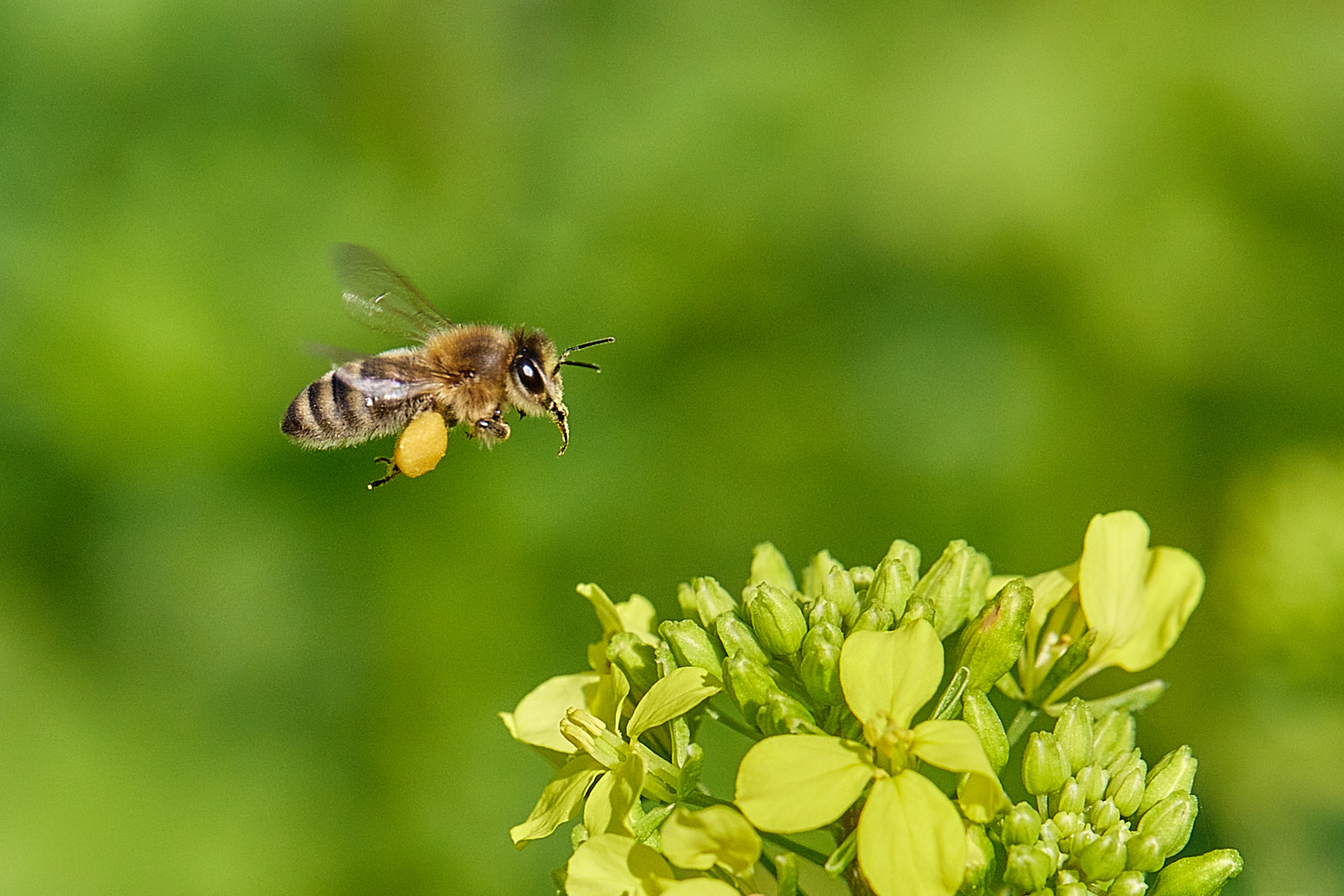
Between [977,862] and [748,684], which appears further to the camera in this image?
[748,684]

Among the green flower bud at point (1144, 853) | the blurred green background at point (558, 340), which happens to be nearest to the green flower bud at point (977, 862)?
the green flower bud at point (1144, 853)

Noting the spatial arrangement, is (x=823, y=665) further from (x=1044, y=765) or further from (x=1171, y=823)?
(x=1171, y=823)

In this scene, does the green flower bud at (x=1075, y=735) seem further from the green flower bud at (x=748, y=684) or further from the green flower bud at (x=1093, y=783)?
the green flower bud at (x=748, y=684)

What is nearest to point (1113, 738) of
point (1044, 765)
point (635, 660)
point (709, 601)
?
point (1044, 765)

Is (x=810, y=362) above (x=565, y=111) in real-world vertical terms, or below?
below

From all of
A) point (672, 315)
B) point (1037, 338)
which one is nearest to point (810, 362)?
point (672, 315)

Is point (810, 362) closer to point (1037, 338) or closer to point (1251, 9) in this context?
point (1037, 338)
